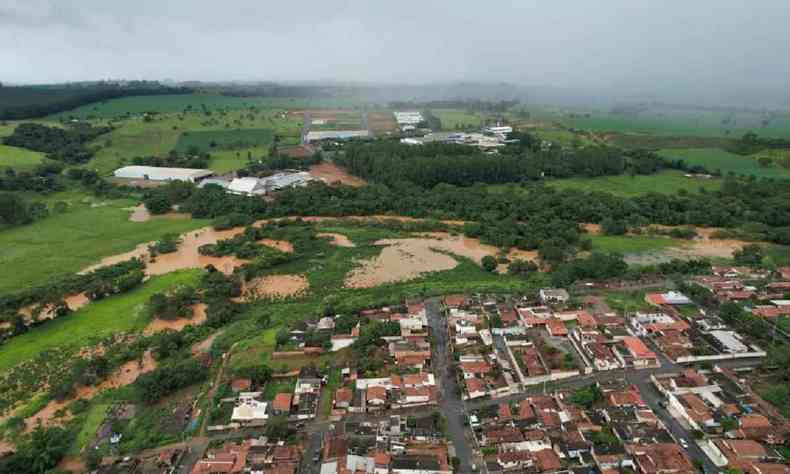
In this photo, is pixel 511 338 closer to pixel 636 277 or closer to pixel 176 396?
pixel 636 277

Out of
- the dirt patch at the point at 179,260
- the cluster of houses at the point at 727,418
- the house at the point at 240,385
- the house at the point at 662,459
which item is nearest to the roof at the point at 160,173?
the dirt patch at the point at 179,260

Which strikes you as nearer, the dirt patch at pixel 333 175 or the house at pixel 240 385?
the house at pixel 240 385

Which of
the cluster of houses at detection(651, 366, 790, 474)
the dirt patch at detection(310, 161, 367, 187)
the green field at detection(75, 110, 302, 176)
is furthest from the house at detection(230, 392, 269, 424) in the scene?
the green field at detection(75, 110, 302, 176)

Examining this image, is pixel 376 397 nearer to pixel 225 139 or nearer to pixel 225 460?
pixel 225 460

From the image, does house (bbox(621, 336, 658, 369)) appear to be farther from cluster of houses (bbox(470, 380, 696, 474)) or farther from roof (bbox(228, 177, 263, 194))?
roof (bbox(228, 177, 263, 194))

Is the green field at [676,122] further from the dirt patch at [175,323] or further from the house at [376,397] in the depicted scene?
the house at [376,397]

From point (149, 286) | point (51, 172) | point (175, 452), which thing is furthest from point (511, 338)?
point (51, 172)
